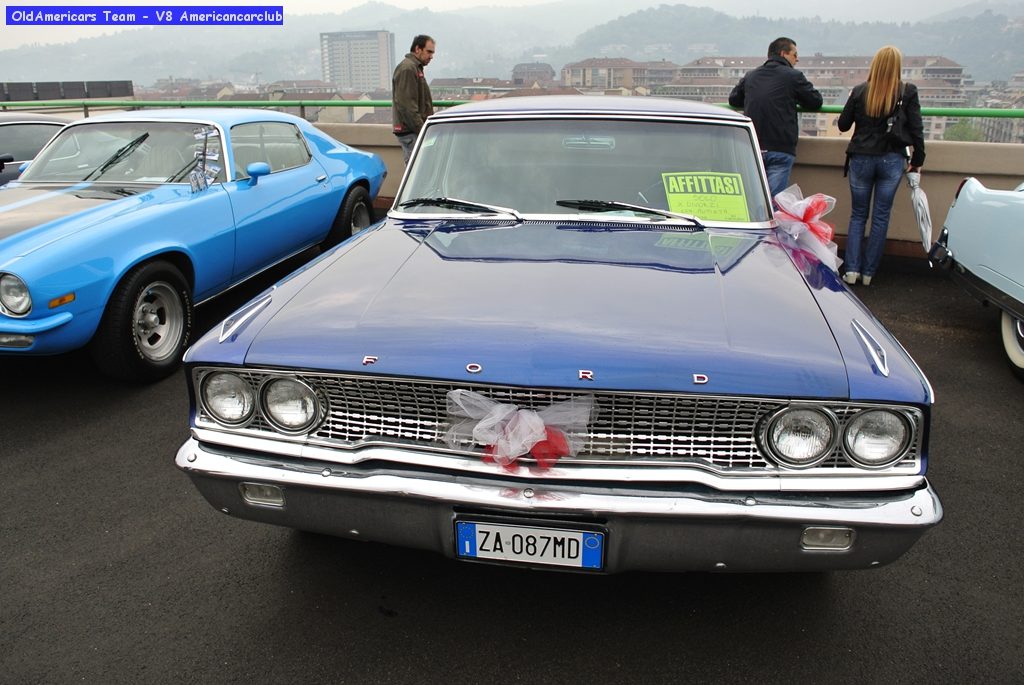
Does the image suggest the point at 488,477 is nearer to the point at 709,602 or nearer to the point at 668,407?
the point at 668,407

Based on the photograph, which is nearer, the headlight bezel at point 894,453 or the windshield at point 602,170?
the headlight bezel at point 894,453

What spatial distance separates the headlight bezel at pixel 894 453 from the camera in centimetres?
208

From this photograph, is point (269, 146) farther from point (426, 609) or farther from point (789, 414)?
point (789, 414)

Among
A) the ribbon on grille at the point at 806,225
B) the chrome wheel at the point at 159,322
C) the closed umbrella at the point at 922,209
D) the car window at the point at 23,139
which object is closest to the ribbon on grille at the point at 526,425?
the ribbon on grille at the point at 806,225

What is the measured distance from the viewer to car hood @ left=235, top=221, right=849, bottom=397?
6.72ft

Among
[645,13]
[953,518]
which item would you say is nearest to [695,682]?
[953,518]

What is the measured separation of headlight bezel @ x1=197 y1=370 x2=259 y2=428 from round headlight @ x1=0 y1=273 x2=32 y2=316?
Result: 2.07m

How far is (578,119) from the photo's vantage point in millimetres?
3512

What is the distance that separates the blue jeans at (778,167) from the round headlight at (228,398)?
5.57 metres

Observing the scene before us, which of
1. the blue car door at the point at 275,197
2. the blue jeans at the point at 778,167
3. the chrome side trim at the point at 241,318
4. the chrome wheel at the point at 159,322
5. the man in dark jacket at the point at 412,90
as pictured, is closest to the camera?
the chrome side trim at the point at 241,318

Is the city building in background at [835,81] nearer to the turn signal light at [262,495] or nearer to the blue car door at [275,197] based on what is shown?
the blue car door at [275,197]

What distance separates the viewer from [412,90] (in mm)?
7992

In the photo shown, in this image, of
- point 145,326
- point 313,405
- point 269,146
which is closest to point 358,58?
point 269,146

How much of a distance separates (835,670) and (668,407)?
3.35 feet
